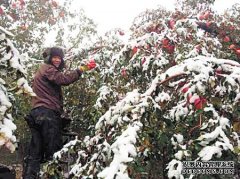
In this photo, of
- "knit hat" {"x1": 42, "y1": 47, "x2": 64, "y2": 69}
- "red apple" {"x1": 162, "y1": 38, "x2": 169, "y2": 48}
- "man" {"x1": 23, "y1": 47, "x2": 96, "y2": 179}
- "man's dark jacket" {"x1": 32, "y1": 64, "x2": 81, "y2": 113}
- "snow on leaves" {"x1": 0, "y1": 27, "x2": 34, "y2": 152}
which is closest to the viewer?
"snow on leaves" {"x1": 0, "y1": 27, "x2": 34, "y2": 152}

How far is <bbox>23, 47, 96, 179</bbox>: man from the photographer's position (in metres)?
4.80

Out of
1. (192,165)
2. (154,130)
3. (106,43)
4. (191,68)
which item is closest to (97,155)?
(154,130)

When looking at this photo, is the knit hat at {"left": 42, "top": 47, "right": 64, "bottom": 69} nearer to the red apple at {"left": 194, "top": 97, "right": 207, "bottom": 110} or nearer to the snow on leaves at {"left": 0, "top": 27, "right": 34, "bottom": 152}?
the snow on leaves at {"left": 0, "top": 27, "right": 34, "bottom": 152}

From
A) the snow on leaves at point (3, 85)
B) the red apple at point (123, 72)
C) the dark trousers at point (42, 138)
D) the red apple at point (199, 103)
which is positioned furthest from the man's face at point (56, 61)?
the red apple at point (199, 103)

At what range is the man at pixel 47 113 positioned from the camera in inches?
189

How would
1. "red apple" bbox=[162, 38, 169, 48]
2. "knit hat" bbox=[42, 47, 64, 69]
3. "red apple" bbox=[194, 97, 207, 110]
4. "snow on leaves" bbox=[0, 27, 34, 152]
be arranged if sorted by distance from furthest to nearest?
"knit hat" bbox=[42, 47, 64, 69], "red apple" bbox=[162, 38, 169, 48], "red apple" bbox=[194, 97, 207, 110], "snow on leaves" bbox=[0, 27, 34, 152]

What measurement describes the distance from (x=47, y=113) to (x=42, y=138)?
340mm

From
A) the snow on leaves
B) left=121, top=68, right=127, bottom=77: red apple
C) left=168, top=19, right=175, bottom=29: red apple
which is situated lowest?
the snow on leaves

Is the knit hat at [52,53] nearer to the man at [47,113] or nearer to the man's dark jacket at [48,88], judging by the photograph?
the man at [47,113]

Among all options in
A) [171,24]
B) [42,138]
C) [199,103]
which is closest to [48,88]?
[42,138]

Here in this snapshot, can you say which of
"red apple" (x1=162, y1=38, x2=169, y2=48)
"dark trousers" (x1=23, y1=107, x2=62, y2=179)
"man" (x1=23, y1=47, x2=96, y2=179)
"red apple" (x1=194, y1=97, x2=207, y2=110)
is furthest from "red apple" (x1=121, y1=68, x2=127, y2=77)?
"red apple" (x1=194, y1=97, x2=207, y2=110)

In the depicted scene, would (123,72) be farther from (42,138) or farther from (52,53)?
(42,138)

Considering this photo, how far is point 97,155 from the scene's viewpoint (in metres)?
3.22

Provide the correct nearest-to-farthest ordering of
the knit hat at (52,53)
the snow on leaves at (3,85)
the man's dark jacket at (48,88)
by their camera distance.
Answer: the snow on leaves at (3,85) → the man's dark jacket at (48,88) → the knit hat at (52,53)
